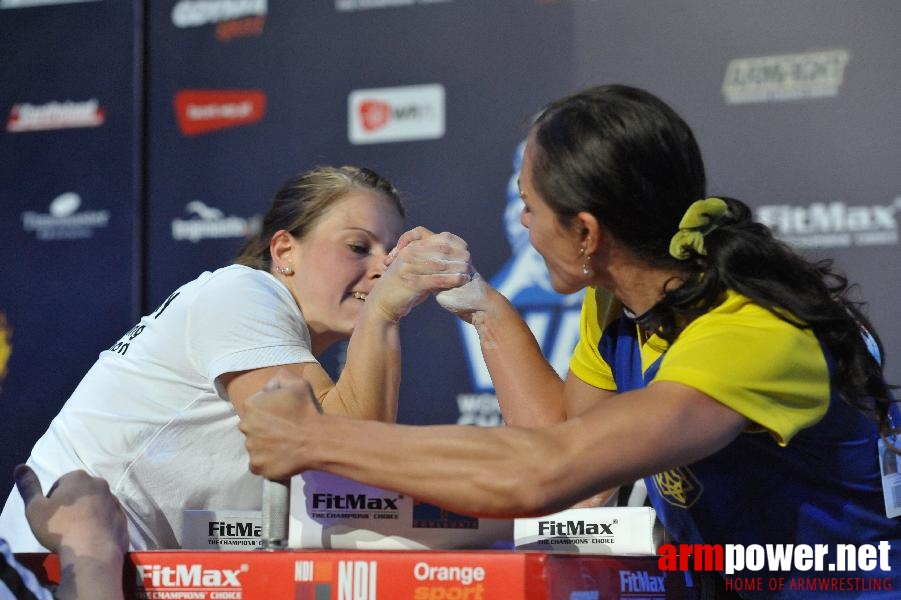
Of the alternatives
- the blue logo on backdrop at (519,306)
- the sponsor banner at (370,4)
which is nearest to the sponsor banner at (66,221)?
the sponsor banner at (370,4)

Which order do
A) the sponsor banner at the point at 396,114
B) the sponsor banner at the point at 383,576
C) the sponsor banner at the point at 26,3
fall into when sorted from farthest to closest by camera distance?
the sponsor banner at the point at 26,3, the sponsor banner at the point at 396,114, the sponsor banner at the point at 383,576

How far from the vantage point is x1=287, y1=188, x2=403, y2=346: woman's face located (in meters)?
1.87

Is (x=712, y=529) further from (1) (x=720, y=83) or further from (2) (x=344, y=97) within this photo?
(2) (x=344, y=97)

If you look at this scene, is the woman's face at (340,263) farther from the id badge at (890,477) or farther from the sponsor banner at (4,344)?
the sponsor banner at (4,344)

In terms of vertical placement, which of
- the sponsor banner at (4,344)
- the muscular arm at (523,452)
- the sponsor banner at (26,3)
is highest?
the sponsor banner at (26,3)

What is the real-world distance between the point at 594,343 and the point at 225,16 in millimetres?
2431

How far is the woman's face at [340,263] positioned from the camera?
6.14 feet

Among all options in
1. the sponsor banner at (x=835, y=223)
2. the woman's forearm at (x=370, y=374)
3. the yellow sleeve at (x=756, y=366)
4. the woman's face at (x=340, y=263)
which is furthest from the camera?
the sponsor banner at (x=835, y=223)

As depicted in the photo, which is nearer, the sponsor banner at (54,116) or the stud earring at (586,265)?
the stud earring at (586,265)

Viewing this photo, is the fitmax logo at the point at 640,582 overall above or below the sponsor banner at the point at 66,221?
below

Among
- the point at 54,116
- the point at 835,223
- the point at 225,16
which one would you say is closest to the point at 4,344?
the point at 54,116

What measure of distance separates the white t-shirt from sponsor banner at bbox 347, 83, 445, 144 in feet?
5.56

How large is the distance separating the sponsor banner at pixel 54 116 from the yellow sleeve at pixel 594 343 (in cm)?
259

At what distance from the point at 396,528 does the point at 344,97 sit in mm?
2425
